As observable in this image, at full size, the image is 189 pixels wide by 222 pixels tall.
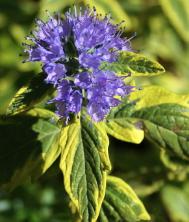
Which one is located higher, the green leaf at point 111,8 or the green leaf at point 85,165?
the green leaf at point 111,8

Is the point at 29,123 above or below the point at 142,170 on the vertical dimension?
above

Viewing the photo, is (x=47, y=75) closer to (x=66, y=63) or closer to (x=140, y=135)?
(x=66, y=63)

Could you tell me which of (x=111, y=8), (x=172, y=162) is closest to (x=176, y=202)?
(x=172, y=162)

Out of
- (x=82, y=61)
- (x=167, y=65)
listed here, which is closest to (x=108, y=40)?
(x=82, y=61)

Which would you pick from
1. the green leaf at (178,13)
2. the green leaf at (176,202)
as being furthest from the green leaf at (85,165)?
the green leaf at (178,13)

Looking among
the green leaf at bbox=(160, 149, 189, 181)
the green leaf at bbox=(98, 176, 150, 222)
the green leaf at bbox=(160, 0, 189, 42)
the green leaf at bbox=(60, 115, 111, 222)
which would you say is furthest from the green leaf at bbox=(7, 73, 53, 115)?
the green leaf at bbox=(160, 0, 189, 42)

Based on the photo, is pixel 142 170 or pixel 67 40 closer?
pixel 67 40

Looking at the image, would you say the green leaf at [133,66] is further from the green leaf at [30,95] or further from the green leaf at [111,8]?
the green leaf at [111,8]
